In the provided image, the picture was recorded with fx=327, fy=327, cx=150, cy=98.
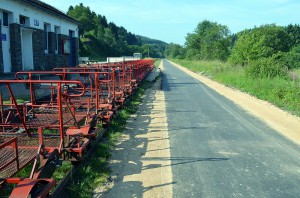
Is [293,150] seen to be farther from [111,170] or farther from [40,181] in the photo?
[40,181]

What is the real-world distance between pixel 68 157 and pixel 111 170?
76 centimetres

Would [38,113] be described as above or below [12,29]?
below

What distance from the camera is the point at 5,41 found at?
19.0 meters

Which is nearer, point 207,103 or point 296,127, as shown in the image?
point 296,127

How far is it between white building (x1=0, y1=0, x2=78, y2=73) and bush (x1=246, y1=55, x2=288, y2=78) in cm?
1466

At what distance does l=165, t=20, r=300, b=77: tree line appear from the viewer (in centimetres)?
2102

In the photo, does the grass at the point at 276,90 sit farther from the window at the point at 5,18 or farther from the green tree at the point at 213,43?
the green tree at the point at 213,43

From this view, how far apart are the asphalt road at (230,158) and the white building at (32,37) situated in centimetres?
1320

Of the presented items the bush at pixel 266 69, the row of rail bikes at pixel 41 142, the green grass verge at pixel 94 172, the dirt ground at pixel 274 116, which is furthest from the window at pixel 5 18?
the bush at pixel 266 69

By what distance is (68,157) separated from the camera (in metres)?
5.10

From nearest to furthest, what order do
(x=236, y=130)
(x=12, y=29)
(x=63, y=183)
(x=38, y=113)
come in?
1. (x=63, y=183)
2. (x=38, y=113)
3. (x=236, y=130)
4. (x=12, y=29)

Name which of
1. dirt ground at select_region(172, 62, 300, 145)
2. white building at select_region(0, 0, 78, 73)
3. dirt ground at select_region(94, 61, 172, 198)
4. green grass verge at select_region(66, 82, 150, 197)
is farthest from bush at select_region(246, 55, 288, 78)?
green grass verge at select_region(66, 82, 150, 197)

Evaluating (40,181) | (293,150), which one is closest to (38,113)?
(40,181)

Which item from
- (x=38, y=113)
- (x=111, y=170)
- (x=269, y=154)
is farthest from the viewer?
(x=38, y=113)
